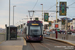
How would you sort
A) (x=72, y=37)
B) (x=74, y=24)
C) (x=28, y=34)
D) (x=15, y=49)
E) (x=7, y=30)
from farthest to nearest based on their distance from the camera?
(x=74, y=24), (x=72, y=37), (x=7, y=30), (x=28, y=34), (x=15, y=49)

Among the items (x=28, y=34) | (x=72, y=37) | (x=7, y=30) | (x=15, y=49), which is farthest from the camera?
(x=72, y=37)

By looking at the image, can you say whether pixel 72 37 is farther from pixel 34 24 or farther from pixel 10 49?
pixel 10 49

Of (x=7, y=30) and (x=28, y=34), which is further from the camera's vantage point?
(x=7, y=30)

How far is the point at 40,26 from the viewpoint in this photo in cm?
2494

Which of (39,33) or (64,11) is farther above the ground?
(64,11)

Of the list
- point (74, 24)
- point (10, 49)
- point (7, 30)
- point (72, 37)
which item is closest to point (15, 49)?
point (10, 49)

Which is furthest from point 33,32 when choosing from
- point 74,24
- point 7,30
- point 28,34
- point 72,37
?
point 74,24

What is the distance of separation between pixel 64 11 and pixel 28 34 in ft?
29.7

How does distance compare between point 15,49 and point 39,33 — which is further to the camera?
point 39,33

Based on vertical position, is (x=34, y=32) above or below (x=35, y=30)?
below

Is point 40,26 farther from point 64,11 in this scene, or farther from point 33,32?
point 64,11

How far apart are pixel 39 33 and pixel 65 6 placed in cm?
829

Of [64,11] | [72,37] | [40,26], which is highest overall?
[64,11]

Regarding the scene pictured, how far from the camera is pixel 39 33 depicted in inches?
973
